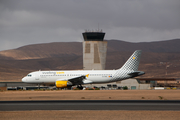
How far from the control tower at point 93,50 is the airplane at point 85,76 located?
1222 inches

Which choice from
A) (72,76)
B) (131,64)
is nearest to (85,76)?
(72,76)

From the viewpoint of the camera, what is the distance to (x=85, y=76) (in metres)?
57.6

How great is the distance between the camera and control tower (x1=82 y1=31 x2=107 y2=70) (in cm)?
9175

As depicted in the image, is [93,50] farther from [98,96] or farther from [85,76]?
[98,96]

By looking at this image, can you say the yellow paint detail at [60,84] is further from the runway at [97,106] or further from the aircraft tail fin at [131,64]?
the runway at [97,106]

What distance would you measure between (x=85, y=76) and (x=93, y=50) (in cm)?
3478

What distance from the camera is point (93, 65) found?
9206cm
